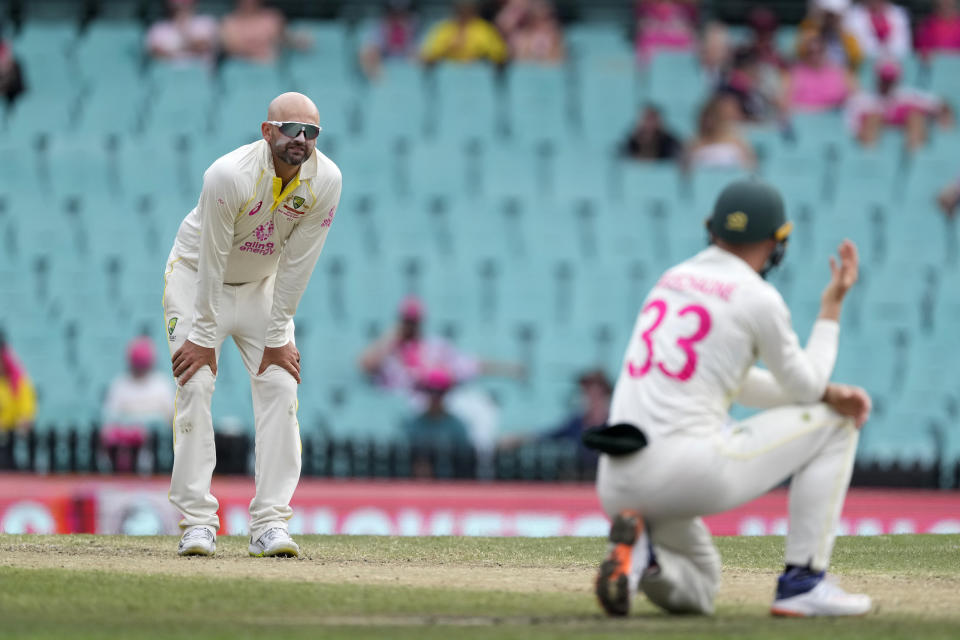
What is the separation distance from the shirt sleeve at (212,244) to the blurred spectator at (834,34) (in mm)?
11650

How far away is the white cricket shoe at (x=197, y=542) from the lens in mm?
6902

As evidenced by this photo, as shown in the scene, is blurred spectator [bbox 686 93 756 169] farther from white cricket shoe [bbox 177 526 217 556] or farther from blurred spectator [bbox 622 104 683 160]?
white cricket shoe [bbox 177 526 217 556]

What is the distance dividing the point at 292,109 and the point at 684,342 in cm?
222

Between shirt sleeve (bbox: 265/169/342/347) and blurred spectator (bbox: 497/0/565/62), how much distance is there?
10.6 metres

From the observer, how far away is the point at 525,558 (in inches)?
289

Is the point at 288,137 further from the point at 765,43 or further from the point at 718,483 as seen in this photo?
the point at 765,43

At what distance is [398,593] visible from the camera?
567 centimetres

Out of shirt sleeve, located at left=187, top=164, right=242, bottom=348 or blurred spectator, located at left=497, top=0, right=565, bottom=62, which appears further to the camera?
blurred spectator, located at left=497, top=0, right=565, bottom=62

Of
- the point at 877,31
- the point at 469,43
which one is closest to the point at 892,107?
the point at 877,31

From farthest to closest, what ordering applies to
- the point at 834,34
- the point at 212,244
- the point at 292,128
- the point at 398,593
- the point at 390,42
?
the point at 390,42, the point at 834,34, the point at 212,244, the point at 292,128, the point at 398,593

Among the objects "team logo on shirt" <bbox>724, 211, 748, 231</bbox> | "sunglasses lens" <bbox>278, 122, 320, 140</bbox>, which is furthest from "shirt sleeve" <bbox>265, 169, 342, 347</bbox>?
"team logo on shirt" <bbox>724, 211, 748, 231</bbox>

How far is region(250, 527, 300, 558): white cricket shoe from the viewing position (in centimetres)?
694

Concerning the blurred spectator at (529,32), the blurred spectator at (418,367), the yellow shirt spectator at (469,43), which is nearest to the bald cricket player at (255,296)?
the blurred spectator at (418,367)

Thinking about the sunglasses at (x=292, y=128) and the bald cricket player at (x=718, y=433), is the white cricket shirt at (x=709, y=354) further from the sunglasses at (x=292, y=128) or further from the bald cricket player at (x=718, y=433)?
the sunglasses at (x=292, y=128)
